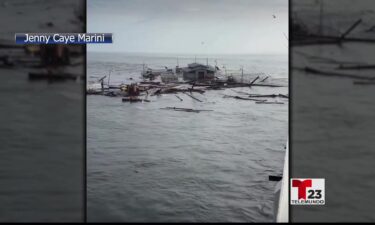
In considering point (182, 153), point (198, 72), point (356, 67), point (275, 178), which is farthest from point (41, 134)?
point (356, 67)

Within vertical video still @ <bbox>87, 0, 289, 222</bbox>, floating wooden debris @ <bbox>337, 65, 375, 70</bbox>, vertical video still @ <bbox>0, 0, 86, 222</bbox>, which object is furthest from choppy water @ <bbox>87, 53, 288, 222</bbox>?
floating wooden debris @ <bbox>337, 65, 375, 70</bbox>

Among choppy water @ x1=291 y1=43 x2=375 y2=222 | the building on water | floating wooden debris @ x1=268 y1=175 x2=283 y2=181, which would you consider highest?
A: the building on water

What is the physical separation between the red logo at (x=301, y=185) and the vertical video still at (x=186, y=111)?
6.2 inches

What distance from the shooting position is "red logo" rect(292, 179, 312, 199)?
3.33 m

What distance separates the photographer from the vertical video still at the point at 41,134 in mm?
3387

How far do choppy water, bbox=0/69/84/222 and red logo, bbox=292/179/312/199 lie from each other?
180 cm

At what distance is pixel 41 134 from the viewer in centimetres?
340

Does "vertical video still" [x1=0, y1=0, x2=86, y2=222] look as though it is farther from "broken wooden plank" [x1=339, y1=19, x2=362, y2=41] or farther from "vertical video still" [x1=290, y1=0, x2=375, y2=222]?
"broken wooden plank" [x1=339, y1=19, x2=362, y2=41]

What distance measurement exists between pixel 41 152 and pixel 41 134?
6.0 inches

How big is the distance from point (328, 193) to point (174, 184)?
1288mm

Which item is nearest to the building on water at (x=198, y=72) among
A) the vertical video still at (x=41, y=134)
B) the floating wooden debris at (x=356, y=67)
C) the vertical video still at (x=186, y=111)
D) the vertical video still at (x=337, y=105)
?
the vertical video still at (x=186, y=111)

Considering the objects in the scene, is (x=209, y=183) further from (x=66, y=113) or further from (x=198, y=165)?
(x=66, y=113)

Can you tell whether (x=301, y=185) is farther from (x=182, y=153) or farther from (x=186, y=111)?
(x=186, y=111)

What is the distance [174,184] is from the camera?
346 centimetres
